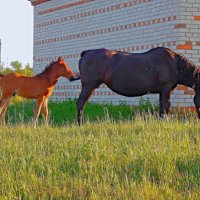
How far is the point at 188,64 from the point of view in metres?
12.1

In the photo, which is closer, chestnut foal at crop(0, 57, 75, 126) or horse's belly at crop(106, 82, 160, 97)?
horse's belly at crop(106, 82, 160, 97)

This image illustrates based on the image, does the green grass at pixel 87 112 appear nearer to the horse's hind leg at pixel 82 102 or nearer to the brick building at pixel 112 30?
the brick building at pixel 112 30

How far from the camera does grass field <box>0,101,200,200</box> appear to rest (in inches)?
240

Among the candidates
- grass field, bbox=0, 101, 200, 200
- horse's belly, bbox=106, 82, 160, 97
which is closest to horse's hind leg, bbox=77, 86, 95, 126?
horse's belly, bbox=106, 82, 160, 97

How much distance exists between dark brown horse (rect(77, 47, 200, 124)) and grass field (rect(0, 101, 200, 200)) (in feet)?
8.12

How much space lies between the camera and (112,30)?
58.8ft

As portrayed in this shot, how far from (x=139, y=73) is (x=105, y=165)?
5.52m

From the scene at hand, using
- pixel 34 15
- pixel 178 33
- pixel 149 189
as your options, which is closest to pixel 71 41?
pixel 34 15

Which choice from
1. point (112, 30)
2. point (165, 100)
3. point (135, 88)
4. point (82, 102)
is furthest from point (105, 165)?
point (112, 30)

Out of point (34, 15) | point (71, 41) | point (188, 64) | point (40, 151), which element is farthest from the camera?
point (34, 15)

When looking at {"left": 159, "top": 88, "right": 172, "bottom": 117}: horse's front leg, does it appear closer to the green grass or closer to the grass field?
the green grass

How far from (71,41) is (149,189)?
574 inches

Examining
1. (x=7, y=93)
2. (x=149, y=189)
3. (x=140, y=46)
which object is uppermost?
(x=140, y=46)

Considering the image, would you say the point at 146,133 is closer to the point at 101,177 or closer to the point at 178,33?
the point at 101,177
